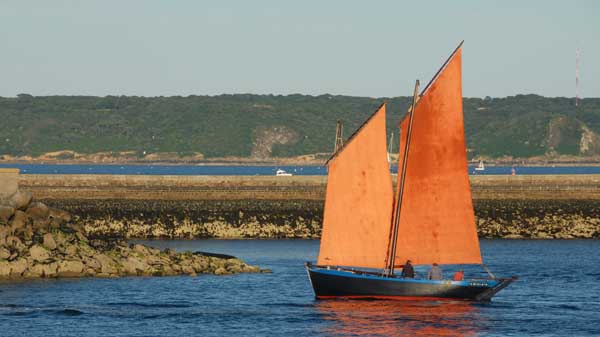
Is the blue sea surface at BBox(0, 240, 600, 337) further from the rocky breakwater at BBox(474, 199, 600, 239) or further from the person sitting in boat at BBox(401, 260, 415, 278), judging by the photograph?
the rocky breakwater at BBox(474, 199, 600, 239)

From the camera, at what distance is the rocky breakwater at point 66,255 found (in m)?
51.8

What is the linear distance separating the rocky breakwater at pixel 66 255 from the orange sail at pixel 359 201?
1011 centimetres

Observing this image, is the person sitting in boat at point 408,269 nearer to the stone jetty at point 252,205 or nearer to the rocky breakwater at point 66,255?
the rocky breakwater at point 66,255

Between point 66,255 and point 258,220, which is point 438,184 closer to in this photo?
point 66,255

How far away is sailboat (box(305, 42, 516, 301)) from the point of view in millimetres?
45219

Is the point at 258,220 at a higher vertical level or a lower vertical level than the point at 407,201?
lower

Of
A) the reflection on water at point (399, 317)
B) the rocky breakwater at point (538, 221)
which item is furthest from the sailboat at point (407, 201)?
the rocky breakwater at point (538, 221)

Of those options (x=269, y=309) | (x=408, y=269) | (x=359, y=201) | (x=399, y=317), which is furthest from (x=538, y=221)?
(x=399, y=317)

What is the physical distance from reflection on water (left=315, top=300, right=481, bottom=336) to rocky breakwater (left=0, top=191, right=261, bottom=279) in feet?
31.6

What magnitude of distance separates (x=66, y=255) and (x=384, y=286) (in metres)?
14.5

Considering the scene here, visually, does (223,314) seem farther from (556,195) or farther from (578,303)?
(556,195)

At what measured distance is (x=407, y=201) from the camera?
151 ft

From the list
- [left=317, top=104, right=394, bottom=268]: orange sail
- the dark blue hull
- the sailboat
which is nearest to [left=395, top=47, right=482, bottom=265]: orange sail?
the sailboat

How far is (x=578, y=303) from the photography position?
46.4 m
